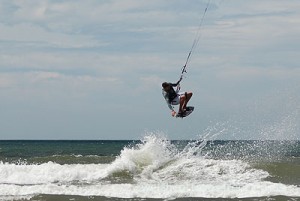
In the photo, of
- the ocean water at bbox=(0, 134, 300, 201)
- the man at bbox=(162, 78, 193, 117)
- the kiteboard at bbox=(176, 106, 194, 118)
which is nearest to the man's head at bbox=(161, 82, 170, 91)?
the man at bbox=(162, 78, 193, 117)

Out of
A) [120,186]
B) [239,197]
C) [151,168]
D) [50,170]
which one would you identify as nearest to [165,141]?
[151,168]

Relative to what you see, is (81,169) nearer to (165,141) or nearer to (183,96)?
(165,141)

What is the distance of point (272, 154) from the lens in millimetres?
31047

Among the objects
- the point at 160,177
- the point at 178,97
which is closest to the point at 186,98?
the point at 178,97

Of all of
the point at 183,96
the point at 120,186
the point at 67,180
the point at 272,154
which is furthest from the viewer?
the point at 272,154

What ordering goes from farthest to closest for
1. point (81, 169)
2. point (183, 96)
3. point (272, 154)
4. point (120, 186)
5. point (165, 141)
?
point (272, 154), point (165, 141), point (81, 169), point (120, 186), point (183, 96)

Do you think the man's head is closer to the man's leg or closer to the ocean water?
the man's leg

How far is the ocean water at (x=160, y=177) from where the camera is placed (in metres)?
18.7

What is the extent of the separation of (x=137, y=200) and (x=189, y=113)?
3.27m

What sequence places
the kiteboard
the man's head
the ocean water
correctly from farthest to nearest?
the ocean water < the kiteboard < the man's head

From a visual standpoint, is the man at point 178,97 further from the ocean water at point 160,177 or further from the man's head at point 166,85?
the ocean water at point 160,177

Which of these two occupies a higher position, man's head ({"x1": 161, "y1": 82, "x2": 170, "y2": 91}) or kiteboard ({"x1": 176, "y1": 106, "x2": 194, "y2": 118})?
man's head ({"x1": 161, "y1": 82, "x2": 170, "y2": 91})

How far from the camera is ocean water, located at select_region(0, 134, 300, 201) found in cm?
1873

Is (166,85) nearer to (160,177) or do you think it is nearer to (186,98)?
(186,98)
